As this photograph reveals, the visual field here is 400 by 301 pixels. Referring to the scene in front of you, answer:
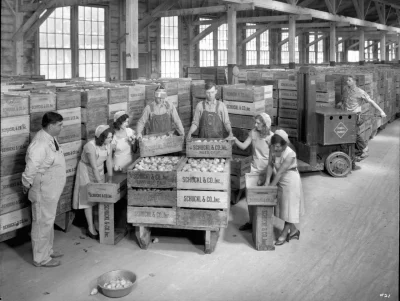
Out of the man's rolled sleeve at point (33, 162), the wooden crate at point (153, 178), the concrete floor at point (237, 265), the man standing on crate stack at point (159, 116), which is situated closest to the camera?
the concrete floor at point (237, 265)

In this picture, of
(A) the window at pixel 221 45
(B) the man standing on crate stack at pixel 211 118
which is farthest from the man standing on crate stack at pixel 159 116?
(A) the window at pixel 221 45

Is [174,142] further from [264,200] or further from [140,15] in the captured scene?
[140,15]

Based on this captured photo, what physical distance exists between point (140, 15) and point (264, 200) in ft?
48.9

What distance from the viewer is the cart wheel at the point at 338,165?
10.2 m

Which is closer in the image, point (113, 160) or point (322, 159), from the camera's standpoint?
point (113, 160)

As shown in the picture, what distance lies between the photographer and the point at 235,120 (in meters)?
8.99

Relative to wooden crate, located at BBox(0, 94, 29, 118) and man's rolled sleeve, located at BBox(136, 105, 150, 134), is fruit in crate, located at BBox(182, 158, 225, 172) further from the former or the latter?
wooden crate, located at BBox(0, 94, 29, 118)

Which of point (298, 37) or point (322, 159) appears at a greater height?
point (298, 37)

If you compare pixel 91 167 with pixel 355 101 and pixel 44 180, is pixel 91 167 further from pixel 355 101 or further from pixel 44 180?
pixel 355 101

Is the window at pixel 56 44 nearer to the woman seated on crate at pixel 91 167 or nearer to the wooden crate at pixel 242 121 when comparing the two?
the wooden crate at pixel 242 121

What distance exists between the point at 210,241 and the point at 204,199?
55 centimetres

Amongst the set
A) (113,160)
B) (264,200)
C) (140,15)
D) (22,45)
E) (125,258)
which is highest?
(140,15)

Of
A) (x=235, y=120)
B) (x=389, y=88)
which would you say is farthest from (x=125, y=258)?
(x=389, y=88)

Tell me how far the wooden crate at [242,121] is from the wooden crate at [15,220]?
13.6ft
